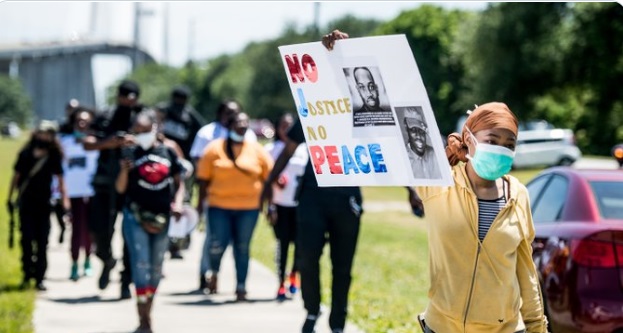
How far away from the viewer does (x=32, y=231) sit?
39.1ft

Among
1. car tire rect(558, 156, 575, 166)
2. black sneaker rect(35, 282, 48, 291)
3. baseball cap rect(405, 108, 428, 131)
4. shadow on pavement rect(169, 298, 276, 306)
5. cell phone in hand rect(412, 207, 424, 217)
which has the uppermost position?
baseball cap rect(405, 108, 428, 131)

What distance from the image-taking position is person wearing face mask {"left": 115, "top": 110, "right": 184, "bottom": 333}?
9.04 m

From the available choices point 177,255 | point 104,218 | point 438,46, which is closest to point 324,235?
point 104,218

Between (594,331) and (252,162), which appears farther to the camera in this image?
(252,162)

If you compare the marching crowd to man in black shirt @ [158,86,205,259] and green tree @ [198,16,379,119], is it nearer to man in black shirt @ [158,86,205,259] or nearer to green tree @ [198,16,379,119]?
man in black shirt @ [158,86,205,259]

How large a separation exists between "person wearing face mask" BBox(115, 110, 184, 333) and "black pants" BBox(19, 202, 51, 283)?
2.94 m

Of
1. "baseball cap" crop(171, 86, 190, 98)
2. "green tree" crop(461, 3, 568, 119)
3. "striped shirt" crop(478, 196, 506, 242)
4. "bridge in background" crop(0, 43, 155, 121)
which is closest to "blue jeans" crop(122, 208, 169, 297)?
"striped shirt" crop(478, 196, 506, 242)

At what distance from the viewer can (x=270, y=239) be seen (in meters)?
19.8

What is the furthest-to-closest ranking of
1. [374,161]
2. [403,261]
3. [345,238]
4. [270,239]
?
[270,239] < [403,261] < [345,238] < [374,161]

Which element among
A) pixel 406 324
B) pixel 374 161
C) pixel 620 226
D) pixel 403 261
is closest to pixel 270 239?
pixel 403 261

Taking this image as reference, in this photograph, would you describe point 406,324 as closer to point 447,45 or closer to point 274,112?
point 447,45

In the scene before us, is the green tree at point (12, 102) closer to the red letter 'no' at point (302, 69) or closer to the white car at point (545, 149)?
the white car at point (545, 149)

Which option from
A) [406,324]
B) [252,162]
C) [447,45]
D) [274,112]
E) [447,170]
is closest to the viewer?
[447,170]

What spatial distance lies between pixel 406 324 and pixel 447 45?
7389 cm
